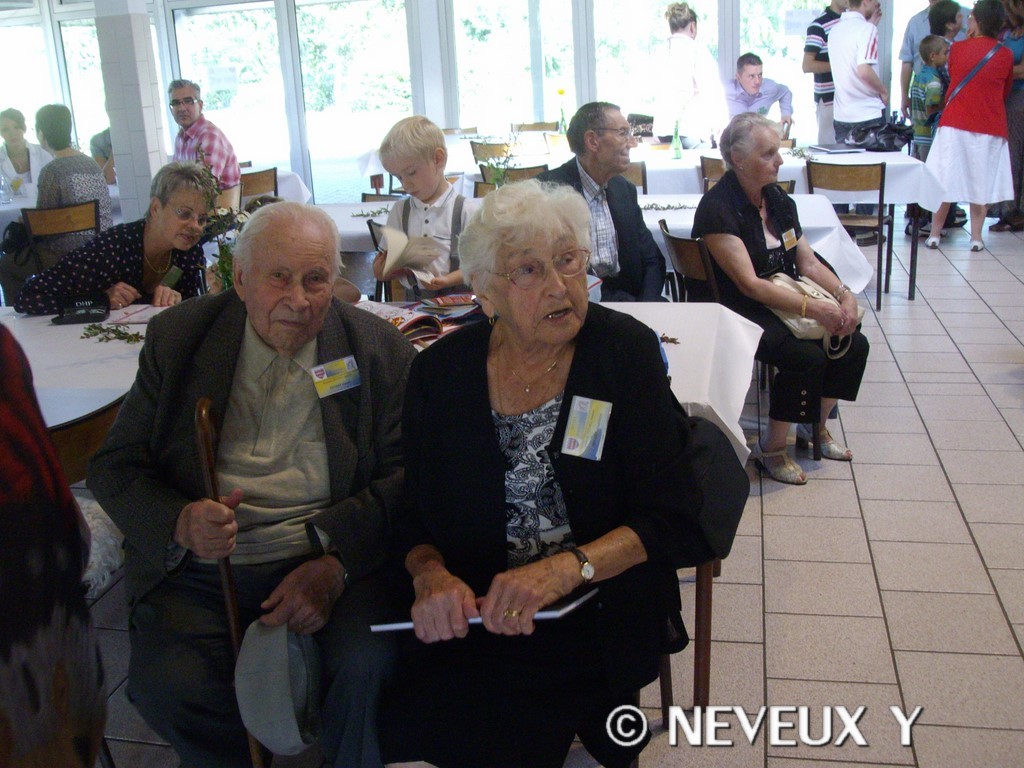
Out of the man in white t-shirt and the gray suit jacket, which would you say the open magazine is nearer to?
the gray suit jacket

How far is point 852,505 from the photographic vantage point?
330 centimetres

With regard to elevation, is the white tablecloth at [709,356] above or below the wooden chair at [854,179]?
below

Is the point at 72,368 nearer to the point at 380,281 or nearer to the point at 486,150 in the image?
the point at 380,281

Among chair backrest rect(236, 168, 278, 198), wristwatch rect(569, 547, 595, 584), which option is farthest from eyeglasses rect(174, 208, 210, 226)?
chair backrest rect(236, 168, 278, 198)

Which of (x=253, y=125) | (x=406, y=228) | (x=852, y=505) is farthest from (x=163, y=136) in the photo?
(x=852, y=505)

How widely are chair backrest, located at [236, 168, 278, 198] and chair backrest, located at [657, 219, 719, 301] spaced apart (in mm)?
4282

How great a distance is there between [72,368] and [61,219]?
2801 mm

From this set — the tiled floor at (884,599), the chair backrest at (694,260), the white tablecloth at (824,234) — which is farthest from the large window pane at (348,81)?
the tiled floor at (884,599)

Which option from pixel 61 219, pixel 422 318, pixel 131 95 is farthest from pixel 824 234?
pixel 131 95

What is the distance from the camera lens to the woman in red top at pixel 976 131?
7023 millimetres

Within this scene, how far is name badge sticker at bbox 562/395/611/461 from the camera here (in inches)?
68.1

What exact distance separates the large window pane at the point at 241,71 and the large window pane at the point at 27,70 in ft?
6.08

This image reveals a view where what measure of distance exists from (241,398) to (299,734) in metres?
0.67

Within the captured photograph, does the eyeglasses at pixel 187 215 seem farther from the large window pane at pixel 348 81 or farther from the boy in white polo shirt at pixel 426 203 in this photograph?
the large window pane at pixel 348 81
